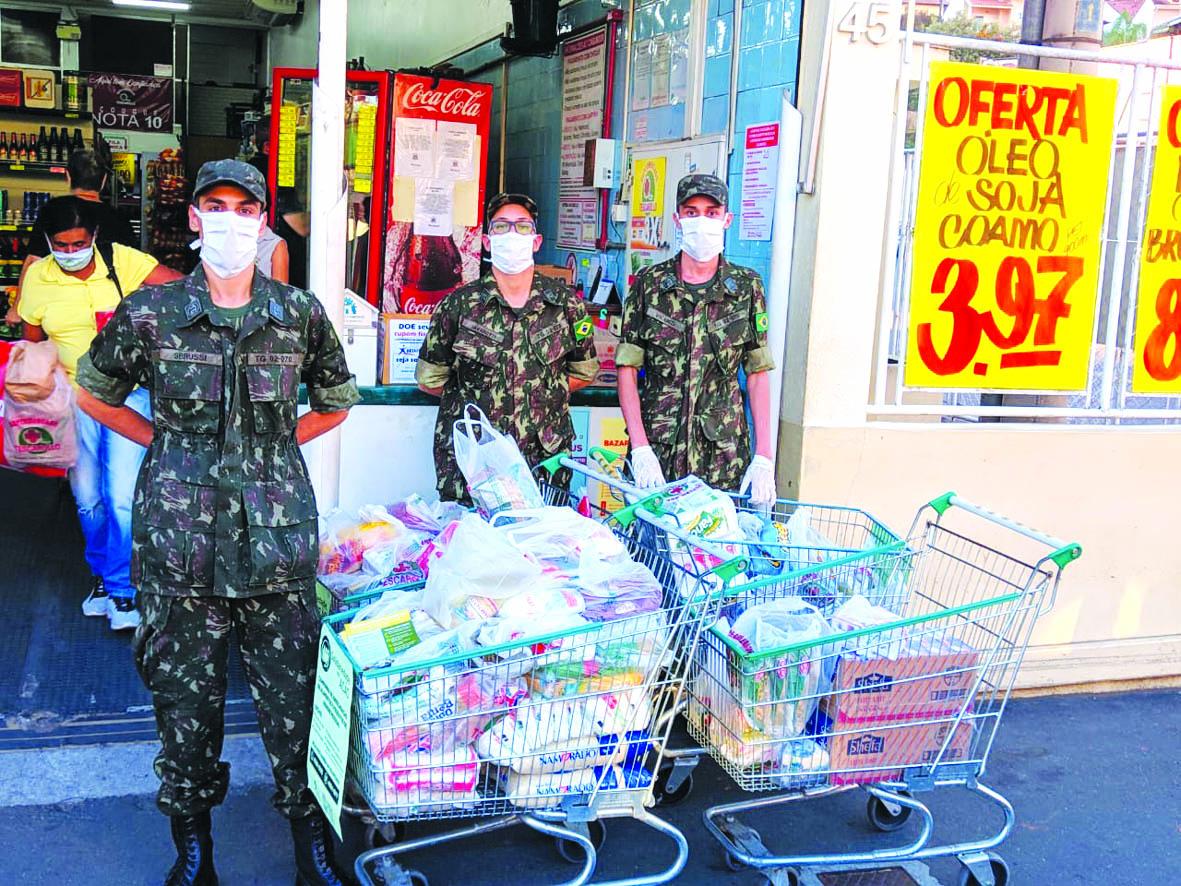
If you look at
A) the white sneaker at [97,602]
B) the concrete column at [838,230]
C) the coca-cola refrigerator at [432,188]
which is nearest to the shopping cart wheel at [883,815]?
the concrete column at [838,230]

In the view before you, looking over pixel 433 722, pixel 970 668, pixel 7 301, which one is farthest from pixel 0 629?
pixel 7 301

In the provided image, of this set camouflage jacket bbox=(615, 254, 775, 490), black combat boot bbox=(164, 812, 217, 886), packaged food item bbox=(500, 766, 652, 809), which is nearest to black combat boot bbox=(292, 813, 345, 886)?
black combat boot bbox=(164, 812, 217, 886)

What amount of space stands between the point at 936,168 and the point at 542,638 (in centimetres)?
279

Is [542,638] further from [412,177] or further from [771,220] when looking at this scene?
[412,177]

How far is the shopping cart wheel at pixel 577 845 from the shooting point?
12.1 feet

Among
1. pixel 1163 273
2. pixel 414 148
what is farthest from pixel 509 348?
pixel 414 148

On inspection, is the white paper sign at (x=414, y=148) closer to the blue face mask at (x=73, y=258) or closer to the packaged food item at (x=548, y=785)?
the blue face mask at (x=73, y=258)

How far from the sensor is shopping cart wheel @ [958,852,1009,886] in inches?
139

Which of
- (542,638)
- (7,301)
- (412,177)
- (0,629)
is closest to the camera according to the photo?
(542,638)

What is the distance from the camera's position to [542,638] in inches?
115

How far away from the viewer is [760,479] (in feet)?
14.4

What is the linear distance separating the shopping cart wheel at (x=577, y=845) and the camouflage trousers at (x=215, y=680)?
837mm

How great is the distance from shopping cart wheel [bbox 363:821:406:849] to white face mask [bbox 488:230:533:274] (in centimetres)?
189

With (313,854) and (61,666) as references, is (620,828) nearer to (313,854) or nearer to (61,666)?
(313,854)
